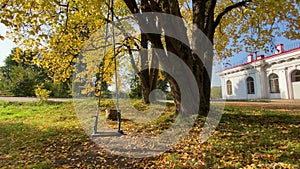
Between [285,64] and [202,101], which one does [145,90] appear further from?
[285,64]

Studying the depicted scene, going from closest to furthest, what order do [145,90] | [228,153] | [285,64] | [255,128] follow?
1. [228,153]
2. [255,128]
3. [145,90]
4. [285,64]

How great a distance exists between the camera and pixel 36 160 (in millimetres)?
3885

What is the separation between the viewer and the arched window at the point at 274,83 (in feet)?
54.7

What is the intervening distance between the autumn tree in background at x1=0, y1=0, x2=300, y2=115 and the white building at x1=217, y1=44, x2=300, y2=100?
579 cm

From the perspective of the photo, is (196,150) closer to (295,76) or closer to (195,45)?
(195,45)

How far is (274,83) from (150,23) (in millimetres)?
15165

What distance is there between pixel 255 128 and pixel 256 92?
15085 millimetres

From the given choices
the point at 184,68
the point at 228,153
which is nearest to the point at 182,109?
the point at 184,68

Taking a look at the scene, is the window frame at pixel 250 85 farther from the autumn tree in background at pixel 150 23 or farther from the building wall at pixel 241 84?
the autumn tree in background at pixel 150 23

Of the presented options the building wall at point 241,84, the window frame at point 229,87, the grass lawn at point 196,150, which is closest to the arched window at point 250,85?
the building wall at point 241,84

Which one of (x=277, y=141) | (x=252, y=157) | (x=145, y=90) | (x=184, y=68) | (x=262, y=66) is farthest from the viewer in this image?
(x=262, y=66)

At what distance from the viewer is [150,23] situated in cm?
565

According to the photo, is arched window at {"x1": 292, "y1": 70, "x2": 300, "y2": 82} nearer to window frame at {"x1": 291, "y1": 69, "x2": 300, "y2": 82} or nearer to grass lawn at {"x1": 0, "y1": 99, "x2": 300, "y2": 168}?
window frame at {"x1": 291, "y1": 69, "x2": 300, "y2": 82}

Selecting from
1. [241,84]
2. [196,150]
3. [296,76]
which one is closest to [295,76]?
[296,76]
